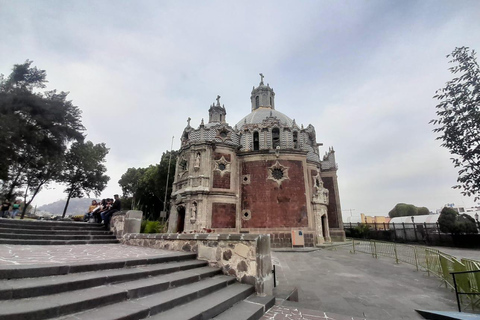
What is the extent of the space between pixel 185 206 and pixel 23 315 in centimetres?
1910

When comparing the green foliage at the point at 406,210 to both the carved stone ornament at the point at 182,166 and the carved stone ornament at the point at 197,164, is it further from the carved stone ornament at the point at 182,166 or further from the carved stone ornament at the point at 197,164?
the carved stone ornament at the point at 182,166

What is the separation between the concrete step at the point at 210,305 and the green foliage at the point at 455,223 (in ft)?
81.8

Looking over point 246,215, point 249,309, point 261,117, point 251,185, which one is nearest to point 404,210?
point 261,117

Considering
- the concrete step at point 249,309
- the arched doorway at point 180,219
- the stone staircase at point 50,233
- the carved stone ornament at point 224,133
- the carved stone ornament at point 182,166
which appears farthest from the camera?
the carved stone ornament at point 224,133

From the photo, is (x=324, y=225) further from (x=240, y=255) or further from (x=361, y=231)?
(x=240, y=255)

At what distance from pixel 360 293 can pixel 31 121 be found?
23.8 meters

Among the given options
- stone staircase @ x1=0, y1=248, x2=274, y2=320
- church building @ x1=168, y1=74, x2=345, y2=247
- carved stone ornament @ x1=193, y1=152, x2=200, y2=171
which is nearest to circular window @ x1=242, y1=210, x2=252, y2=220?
church building @ x1=168, y1=74, x2=345, y2=247

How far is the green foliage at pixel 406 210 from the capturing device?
56.2 meters

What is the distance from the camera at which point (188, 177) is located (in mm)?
20938

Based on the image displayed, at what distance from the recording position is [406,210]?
56.8 m

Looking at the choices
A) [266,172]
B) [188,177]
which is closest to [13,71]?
[188,177]

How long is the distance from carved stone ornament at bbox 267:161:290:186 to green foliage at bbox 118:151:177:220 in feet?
50.2

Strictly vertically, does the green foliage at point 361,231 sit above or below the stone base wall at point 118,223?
below

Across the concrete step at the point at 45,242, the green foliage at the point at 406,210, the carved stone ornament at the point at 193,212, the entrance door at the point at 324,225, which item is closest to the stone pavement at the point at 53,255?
the concrete step at the point at 45,242
